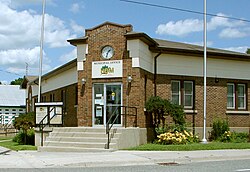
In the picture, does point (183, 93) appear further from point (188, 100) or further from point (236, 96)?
point (236, 96)

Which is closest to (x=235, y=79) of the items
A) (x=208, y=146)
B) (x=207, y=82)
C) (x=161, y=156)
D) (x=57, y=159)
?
(x=207, y=82)

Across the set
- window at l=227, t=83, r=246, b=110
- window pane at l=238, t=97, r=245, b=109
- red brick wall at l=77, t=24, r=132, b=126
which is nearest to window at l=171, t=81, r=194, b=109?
window at l=227, t=83, r=246, b=110

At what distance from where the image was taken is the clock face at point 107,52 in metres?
21.9

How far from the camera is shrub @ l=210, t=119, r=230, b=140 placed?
941 inches

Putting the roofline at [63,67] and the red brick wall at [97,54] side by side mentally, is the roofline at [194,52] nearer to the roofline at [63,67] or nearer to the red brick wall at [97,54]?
the red brick wall at [97,54]

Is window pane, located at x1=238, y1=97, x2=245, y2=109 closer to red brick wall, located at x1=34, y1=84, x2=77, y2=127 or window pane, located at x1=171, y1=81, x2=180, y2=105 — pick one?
window pane, located at x1=171, y1=81, x2=180, y2=105

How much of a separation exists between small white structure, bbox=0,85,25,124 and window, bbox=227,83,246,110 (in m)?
33.8

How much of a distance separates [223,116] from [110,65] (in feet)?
26.6

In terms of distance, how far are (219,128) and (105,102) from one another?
6.94 m

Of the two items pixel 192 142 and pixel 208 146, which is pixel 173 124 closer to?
pixel 192 142

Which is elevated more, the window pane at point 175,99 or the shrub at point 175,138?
the window pane at point 175,99

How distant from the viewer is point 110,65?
21.8 meters

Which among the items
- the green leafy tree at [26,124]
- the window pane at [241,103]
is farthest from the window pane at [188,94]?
the green leafy tree at [26,124]

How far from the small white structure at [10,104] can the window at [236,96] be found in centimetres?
3381
